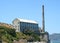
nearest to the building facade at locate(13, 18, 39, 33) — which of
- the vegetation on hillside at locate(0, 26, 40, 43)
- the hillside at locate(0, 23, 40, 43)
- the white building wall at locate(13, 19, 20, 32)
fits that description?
the white building wall at locate(13, 19, 20, 32)

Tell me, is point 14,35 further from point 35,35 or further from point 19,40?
point 35,35

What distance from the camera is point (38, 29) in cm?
8550

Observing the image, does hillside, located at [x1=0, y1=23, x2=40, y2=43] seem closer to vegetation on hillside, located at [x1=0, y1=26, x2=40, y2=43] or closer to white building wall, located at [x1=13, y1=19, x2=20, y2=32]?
vegetation on hillside, located at [x1=0, y1=26, x2=40, y2=43]

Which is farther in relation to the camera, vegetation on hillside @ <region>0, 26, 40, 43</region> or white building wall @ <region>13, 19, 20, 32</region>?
white building wall @ <region>13, 19, 20, 32</region>

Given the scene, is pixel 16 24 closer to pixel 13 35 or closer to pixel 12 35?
pixel 13 35

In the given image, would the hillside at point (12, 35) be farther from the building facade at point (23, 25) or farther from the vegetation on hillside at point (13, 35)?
the building facade at point (23, 25)

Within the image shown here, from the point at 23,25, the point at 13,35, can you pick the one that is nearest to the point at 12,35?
the point at 13,35

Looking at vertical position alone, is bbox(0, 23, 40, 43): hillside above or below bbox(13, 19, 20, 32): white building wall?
below

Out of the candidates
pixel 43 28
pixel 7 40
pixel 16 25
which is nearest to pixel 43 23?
pixel 43 28

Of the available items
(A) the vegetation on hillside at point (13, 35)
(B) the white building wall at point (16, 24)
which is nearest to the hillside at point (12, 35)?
(A) the vegetation on hillside at point (13, 35)

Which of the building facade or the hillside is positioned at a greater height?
the building facade

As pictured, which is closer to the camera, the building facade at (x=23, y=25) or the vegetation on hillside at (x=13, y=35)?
the vegetation on hillside at (x=13, y=35)

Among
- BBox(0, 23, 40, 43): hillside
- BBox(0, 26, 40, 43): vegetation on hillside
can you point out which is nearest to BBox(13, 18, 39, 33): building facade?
BBox(0, 23, 40, 43): hillside

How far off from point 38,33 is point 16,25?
26.9ft
